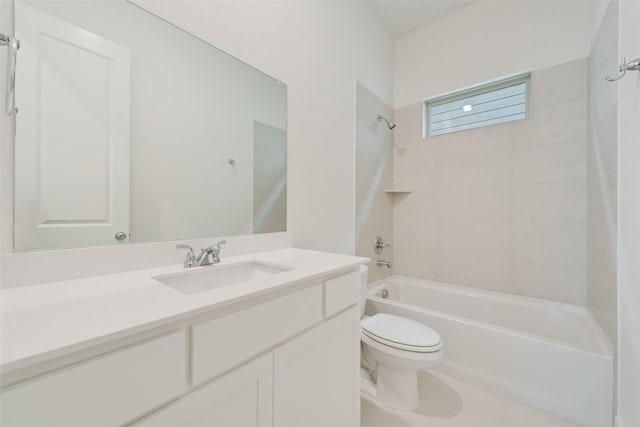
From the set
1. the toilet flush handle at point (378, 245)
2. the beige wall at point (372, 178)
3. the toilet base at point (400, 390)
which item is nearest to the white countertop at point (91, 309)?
the toilet base at point (400, 390)

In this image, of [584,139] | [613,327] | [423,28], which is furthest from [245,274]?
[423,28]

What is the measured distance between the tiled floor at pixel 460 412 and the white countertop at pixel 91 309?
3.63 ft

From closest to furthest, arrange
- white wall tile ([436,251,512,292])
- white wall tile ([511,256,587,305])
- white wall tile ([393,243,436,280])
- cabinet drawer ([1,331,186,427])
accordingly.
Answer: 1. cabinet drawer ([1,331,186,427])
2. white wall tile ([511,256,587,305])
3. white wall tile ([436,251,512,292])
4. white wall tile ([393,243,436,280])

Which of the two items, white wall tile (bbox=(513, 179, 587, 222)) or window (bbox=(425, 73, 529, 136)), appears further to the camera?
window (bbox=(425, 73, 529, 136))

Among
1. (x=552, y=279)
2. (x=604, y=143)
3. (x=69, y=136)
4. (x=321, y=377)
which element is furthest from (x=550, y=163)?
(x=69, y=136)

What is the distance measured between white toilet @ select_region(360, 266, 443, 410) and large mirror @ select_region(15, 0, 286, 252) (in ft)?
3.03

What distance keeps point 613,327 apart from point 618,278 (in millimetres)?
288

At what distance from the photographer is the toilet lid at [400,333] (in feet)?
4.32

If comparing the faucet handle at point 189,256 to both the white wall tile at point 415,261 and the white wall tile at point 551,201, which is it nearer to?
the white wall tile at point 415,261

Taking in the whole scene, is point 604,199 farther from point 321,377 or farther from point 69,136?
point 69,136

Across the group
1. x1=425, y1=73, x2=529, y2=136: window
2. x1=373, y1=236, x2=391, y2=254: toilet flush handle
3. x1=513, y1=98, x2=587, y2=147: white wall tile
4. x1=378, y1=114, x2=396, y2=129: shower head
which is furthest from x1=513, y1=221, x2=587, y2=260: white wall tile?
x1=378, y1=114, x2=396, y2=129: shower head

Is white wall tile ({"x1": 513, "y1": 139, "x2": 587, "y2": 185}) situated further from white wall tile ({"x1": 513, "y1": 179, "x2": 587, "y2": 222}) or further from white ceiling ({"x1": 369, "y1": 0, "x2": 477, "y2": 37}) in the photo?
white ceiling ({"x1": 369, "y1": 0, "x2": 477, "y2": 37})

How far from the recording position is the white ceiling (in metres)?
2.08

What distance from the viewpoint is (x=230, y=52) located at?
1163mm
